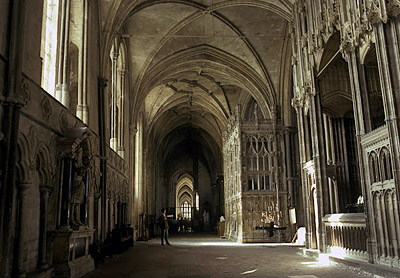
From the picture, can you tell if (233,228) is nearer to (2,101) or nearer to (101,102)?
(101,102)

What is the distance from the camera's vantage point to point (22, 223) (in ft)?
20.6

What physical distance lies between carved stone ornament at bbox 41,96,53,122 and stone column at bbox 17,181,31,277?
5.05 feet

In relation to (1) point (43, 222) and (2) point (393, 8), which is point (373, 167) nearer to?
(2) point (393, 8)

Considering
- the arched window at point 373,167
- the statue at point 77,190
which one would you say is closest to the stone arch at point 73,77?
the statue at point 77,190

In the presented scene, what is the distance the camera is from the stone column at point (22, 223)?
241 inches

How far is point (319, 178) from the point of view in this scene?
10.8 m

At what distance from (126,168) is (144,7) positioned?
281 inches

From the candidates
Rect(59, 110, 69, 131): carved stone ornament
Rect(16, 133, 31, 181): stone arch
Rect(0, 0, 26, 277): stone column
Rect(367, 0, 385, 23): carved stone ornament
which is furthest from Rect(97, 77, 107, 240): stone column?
Rect(367, 0, 385, 23): carved stone ornament

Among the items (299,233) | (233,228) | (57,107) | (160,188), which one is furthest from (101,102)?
(160,188)

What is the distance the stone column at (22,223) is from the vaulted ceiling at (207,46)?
7.82 meters

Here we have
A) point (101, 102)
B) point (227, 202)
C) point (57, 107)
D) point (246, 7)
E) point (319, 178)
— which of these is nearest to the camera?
point (57, 107)

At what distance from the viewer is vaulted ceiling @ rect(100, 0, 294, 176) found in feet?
52.0

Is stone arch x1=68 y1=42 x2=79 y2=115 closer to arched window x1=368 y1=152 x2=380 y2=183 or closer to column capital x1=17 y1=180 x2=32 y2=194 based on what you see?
column capital x1=17 y1=180 x2=32 y2=194

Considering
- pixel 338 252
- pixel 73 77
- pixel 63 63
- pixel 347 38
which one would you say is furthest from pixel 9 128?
pixel 338 252
